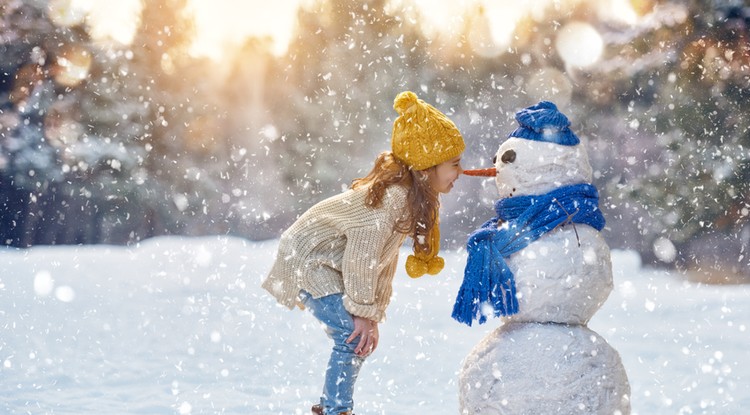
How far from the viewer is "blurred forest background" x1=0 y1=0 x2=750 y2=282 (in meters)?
10.5

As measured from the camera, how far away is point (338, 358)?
3490 mm

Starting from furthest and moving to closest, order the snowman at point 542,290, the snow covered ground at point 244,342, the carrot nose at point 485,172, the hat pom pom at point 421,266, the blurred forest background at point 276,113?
the blurred forest background at point 276,113 < the snow covered ground at point 244,342 < the hat pom pom at point 421,266 < the carrot nose at point 485,172 < the snowman at point 542,290

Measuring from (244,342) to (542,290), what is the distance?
16.1 ft

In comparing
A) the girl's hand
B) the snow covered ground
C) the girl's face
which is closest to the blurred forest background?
the snow covered ground

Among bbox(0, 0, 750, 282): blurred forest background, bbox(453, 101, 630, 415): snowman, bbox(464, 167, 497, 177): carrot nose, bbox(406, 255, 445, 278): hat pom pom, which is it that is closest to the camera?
bbox(453, 101, 630, 415): snowman

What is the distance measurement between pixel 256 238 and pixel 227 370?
6483 millimetres

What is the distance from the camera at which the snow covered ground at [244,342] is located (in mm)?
5723

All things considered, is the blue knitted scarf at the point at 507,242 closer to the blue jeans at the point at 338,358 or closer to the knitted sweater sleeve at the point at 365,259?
the knitted sweater sleeve at the point at 365,259

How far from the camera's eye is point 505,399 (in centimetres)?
314

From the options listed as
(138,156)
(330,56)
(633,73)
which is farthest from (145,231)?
(633,73)

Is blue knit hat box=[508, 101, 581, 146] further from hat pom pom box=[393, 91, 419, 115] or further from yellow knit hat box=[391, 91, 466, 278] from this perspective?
hat pom pom box=[393, 91, 419, 115]

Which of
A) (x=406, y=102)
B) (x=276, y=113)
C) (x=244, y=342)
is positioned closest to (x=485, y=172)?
(x=406, y=102)

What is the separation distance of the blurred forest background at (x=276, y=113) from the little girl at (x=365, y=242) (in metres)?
6.69

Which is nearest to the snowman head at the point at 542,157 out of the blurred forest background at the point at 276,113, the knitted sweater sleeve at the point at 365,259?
the knitted sweater sleeve at the point at 365,259
